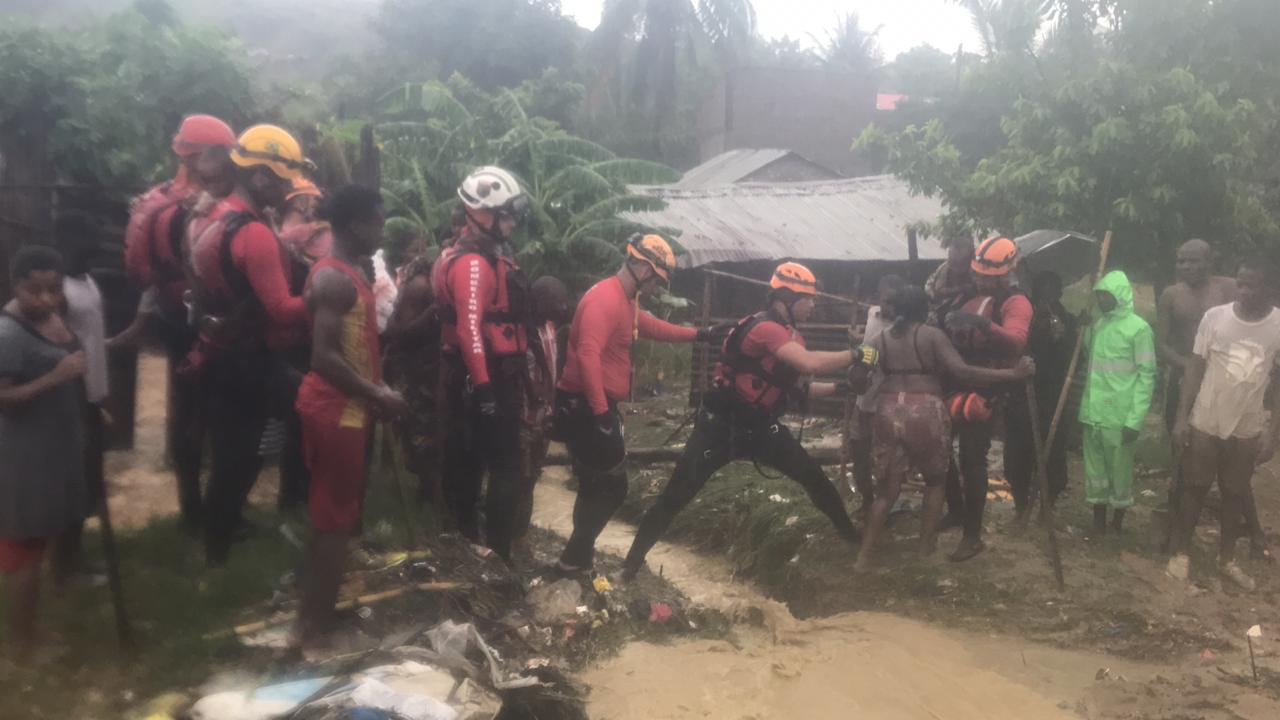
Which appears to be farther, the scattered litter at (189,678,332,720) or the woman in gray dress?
the woman in gray dress

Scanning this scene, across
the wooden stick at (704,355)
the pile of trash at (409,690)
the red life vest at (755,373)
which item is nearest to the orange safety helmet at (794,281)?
the red life vest at (755,373)

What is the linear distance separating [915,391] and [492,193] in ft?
9.39

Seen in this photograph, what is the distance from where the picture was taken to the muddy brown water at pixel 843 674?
4.94 meters

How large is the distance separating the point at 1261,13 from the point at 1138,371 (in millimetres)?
8061

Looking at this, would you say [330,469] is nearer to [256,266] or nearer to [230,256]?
[256,266]

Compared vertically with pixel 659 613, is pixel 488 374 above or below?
above

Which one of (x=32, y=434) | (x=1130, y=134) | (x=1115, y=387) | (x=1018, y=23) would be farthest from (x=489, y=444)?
(x=1018, y=23)

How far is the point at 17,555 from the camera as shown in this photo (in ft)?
13.4

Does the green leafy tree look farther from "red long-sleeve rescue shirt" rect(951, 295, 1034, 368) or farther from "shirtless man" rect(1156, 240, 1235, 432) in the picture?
"shirtless man" rect(1156, 240, 1235, 432)

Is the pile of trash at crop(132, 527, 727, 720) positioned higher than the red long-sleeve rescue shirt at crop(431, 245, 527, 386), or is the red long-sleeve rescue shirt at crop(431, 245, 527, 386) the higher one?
the red long-sleeve rescue shirt at crop(431, 245, 527, 386)

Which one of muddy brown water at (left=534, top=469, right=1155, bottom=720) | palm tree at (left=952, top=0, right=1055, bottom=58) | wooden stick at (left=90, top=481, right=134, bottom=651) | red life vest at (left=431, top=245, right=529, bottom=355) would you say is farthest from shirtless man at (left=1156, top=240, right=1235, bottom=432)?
palm tree at (left=952, top=0, right=1055, bottom=58)

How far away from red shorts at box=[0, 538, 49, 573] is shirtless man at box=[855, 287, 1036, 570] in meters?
4.59

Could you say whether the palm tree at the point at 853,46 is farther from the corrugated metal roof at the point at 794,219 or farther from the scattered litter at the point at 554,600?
the scattered litter at the point at 554,600

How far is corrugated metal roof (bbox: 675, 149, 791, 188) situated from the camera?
27.1m
